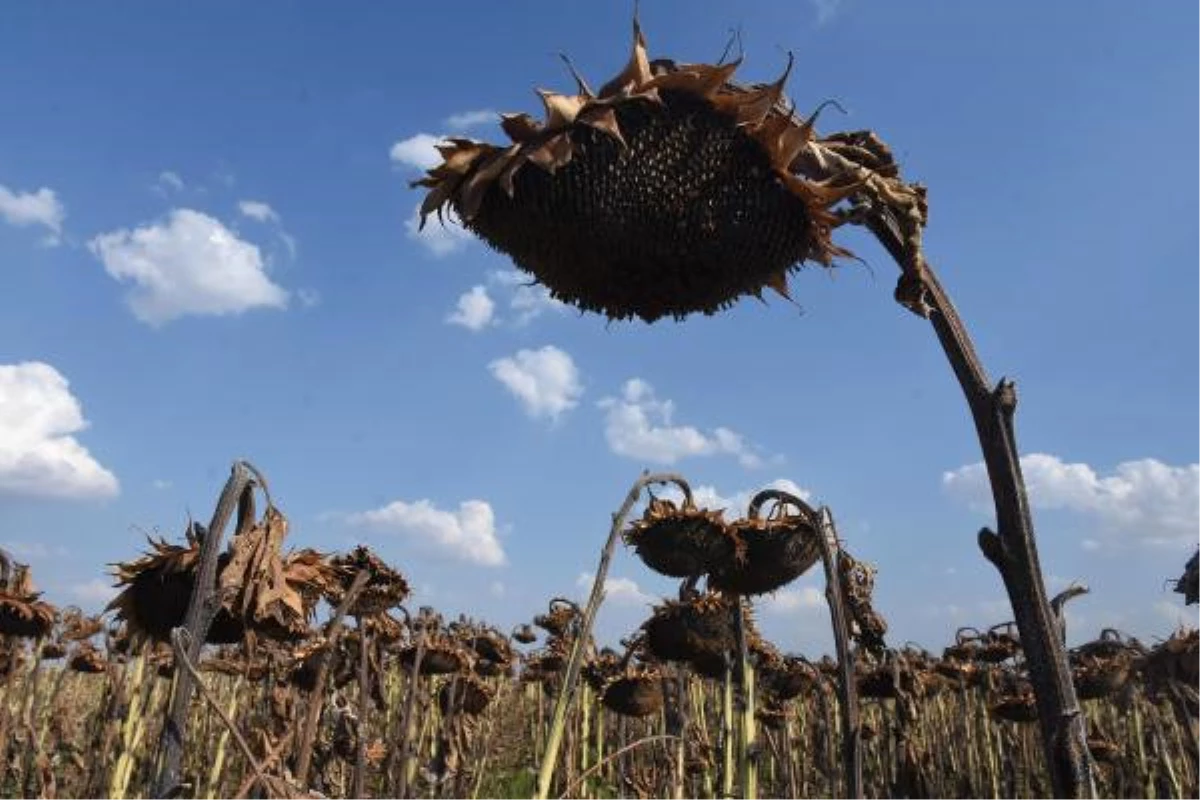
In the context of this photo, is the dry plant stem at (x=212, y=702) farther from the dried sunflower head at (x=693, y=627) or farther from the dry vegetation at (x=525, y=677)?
the dried sunflower head at (x=693, y=627)

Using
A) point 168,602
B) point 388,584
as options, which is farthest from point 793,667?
point 168,602

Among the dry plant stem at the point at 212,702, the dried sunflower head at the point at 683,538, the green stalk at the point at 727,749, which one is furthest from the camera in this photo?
the green stalk at the point at 727,749

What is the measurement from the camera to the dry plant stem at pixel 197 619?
8.57 ft

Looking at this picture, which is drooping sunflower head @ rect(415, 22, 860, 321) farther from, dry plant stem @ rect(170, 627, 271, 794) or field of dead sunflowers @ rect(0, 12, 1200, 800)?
dry plant stem @ rect(170, 627, 271, 794)

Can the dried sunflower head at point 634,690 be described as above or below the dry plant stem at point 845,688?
above

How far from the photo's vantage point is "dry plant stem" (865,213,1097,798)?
2006 millimetres

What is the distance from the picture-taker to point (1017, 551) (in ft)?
6.95

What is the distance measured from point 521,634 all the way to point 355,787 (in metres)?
10.7

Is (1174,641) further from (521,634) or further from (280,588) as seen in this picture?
(521,634)

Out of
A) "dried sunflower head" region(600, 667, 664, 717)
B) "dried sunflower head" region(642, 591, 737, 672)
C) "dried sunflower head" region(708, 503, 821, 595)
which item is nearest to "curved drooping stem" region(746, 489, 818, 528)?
"dried sunflower head" region(708, 503, 821, 595)

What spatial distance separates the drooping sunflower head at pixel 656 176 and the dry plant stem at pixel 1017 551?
0.55m

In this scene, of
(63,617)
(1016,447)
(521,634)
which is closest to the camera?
(1016,447)

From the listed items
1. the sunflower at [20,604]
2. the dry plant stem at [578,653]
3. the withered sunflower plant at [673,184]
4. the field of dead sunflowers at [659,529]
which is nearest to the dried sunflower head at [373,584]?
the field of dead sunflowers at [659,529]

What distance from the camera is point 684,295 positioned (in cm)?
290
